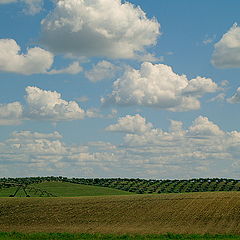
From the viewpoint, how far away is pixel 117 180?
500 ft

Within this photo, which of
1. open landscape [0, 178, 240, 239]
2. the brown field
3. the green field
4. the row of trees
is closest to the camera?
open landscape [0, 178, 240, 239]

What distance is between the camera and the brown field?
178ft

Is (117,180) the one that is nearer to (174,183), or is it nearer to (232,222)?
(174,183)

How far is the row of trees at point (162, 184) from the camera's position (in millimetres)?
121812

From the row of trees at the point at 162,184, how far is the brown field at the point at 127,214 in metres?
42.5

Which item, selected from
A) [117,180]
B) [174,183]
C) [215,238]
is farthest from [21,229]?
[117,180]

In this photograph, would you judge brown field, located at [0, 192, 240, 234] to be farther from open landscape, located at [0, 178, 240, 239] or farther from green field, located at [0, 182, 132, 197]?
green field, located at [0, 182, 132, 197]

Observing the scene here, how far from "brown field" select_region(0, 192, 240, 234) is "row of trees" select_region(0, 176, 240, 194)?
42541mm

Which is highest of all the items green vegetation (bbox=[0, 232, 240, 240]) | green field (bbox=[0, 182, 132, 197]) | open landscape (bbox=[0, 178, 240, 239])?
green field (bbox=[0, 182, 132, 197])

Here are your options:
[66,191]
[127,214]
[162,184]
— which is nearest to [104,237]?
[127,214]

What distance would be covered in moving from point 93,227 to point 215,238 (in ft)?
53.8

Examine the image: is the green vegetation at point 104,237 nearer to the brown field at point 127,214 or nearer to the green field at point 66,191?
the brown field at point 127,214

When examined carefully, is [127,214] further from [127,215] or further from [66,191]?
[66,191]

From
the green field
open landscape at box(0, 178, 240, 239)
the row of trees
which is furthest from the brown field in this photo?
the row of trees
